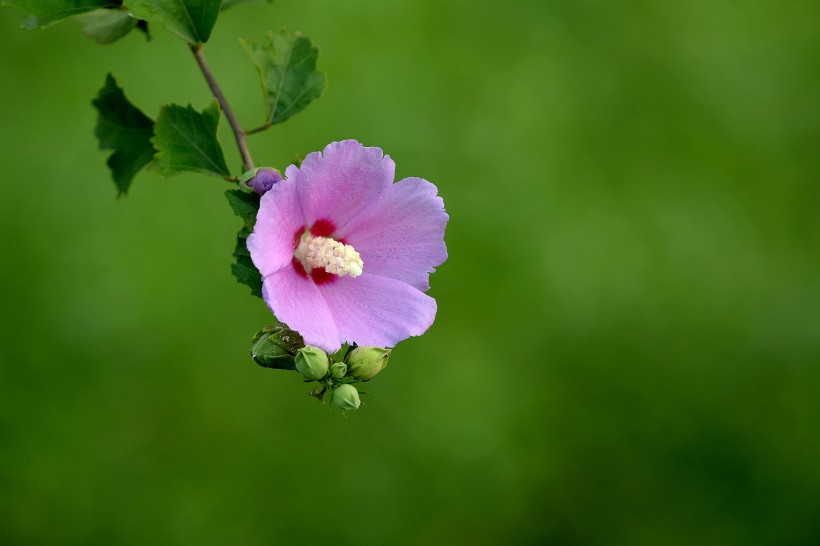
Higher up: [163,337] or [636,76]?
[636,76]

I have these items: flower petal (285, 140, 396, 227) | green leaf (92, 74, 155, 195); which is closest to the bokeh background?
green leaf (92, 74, 155, 195)

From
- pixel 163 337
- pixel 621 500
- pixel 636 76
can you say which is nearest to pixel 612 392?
pixel 621 500

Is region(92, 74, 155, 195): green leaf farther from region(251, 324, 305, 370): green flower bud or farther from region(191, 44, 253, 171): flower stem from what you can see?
region(251, 324, 305, 370): green flower bud

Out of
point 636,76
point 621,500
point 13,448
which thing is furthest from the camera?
point 636,76

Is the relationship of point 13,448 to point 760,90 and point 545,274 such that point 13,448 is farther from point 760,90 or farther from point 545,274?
point 760,90

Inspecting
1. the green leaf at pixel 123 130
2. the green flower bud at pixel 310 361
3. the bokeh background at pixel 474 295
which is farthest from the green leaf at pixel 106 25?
the bokeh background at pixel 474 295

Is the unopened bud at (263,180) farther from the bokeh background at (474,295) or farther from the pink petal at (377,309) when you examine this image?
the bokeh background at (474,295)

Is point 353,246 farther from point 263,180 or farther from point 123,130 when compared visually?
point 123,130
